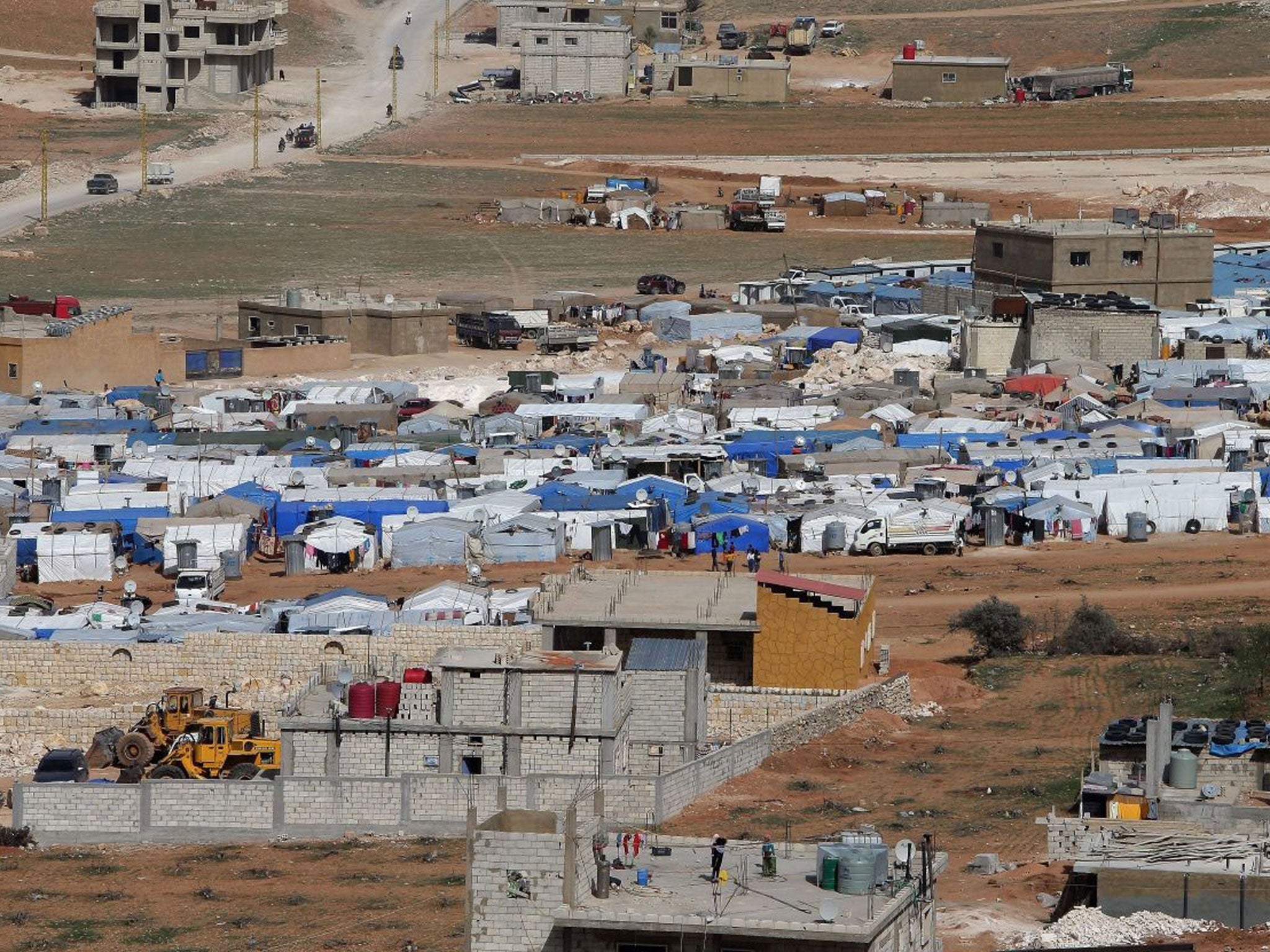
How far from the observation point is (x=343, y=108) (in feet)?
394

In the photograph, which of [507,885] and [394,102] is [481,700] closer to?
[507,885]

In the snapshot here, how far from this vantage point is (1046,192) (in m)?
101

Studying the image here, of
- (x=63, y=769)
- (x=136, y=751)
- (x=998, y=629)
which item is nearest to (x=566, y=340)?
(x=998, y=629)

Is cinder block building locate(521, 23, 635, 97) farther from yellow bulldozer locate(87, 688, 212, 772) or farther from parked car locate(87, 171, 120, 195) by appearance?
yellow bulldozer locate(87, 688, 212, 772)

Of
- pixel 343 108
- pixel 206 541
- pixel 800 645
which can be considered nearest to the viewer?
pixel 800 645

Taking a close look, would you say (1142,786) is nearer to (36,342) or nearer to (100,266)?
(36,342)

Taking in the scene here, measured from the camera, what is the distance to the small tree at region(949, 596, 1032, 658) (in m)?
39.2

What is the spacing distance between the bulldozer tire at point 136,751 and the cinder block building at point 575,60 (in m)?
91.2

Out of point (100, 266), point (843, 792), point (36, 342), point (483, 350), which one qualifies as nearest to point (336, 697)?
point (843, 792)

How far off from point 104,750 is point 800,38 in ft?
328

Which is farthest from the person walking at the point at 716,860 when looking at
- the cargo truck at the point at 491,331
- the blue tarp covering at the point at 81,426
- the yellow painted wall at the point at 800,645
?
the cargo truck at the point at 491,331

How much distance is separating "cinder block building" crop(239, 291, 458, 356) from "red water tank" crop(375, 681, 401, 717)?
3916cm

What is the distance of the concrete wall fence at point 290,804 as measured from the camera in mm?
29609

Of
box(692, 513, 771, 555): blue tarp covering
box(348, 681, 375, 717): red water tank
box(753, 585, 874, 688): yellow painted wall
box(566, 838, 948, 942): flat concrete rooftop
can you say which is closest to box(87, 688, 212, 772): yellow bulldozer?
box(348, 681, 375, 717): red water tank
